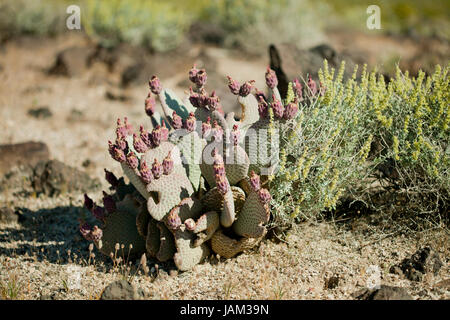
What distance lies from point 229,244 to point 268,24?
7797 mm

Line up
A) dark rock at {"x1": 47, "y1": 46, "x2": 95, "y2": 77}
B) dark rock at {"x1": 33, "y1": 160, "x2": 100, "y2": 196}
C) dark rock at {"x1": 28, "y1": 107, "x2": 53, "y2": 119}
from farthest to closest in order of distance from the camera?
dark rock at {"x1": 47, "y1": 46, "x2": 95, "y2": 77} < dark rock at {"x1": 28, "y1": 107, "x2": 53, "y2": 119} < dark rock at {"x1": 33, "y1": 160, "x2": 100, "y2": 196}

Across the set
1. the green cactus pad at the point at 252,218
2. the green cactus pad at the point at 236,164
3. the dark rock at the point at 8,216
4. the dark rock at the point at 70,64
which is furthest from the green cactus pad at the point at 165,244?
the dark rock at the point at 70,64

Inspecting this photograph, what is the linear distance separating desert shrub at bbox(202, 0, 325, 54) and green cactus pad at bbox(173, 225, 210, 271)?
7495 millimetres

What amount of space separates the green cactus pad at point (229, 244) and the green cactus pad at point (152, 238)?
15.6 inches

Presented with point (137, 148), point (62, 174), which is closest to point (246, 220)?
point (137, 148)

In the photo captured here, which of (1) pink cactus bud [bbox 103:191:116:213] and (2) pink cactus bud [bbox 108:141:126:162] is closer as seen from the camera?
(2) pink cactus bud [bbox 108:141:126:162]

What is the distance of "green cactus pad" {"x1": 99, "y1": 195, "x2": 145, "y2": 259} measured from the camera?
360 cm

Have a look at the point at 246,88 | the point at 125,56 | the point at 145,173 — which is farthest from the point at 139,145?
the point at 125,56

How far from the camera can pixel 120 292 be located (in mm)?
3092

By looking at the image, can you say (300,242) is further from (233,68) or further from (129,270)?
(233,68)

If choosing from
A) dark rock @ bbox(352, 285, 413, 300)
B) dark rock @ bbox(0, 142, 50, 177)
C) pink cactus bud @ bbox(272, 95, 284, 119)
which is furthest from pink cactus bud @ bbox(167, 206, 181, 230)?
dark rock @ bbox(0, 142, 50, 177)

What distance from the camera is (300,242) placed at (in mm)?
3693

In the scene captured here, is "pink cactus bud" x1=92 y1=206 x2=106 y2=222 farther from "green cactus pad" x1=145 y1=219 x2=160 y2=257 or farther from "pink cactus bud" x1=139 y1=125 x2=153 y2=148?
"pink cactus bud" x1=139 y1=125 x2=153 y2=148

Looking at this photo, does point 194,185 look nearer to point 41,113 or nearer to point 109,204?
point 109,204
